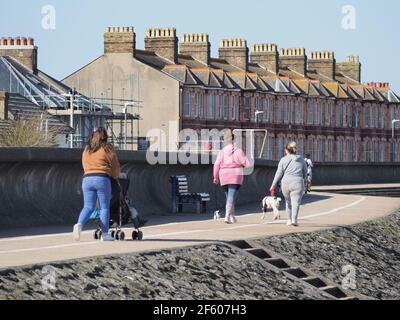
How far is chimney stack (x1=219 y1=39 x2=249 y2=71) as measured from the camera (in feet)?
318

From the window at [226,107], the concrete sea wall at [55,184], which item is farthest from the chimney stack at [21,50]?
the concrete sea wall at [55,184]

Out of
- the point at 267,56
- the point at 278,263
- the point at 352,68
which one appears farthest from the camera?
the point at 352,68

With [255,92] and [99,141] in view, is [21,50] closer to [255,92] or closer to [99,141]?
[255,92]

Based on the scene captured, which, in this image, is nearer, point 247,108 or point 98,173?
point 98,173

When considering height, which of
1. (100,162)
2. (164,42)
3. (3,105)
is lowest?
(100,162)

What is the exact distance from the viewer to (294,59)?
349ft

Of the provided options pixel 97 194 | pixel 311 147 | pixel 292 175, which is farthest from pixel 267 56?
pixel 97 194

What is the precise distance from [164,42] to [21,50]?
716 inches

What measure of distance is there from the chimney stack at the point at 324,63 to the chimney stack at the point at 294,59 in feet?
13.2

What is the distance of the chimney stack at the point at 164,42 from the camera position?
293 feet

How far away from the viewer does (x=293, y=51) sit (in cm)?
10725
